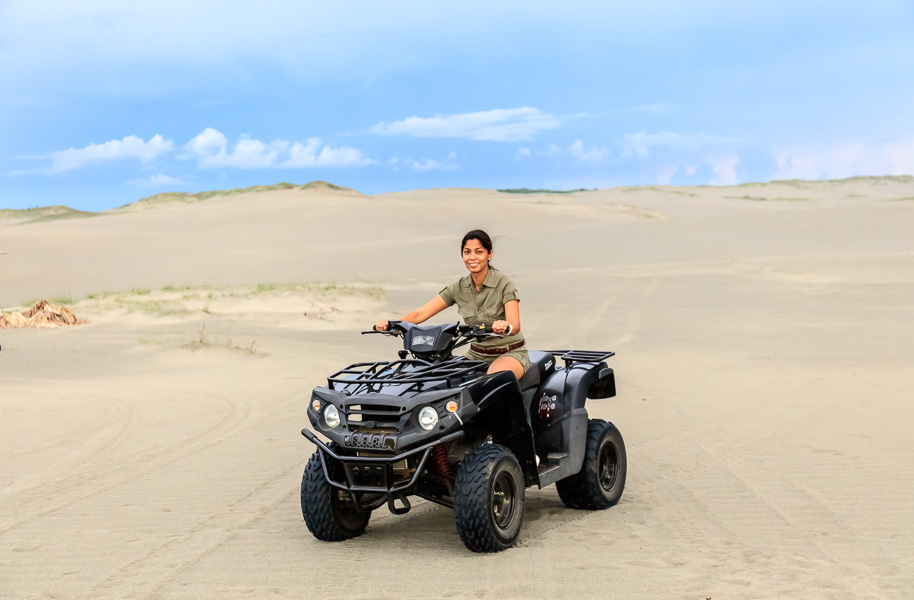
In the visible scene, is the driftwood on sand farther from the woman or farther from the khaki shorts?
the khaki shorts

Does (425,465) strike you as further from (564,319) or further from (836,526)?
(564,319)

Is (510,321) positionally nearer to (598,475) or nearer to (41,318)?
(598,475)

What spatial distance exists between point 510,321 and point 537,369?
0.56m

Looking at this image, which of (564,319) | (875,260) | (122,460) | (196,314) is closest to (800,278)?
(875,260)

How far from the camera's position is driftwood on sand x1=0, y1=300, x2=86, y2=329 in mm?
19766

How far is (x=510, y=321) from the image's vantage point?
610 cm

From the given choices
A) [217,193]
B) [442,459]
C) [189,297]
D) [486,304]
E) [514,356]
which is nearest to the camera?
[442,459]

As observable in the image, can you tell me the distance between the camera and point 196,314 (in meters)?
21.6

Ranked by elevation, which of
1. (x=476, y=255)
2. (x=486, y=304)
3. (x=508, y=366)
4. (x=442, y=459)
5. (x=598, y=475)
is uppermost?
(x=476, y=255)

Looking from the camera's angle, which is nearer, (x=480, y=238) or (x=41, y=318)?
(x=480, y=238)

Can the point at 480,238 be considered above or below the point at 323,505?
above

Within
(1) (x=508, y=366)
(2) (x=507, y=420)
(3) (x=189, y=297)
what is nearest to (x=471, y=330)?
(1) (x=508, y=366)

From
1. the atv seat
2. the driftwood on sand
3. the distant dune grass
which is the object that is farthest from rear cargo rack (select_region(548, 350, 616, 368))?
the distant dune grass

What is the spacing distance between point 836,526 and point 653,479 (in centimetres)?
170
